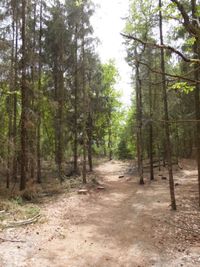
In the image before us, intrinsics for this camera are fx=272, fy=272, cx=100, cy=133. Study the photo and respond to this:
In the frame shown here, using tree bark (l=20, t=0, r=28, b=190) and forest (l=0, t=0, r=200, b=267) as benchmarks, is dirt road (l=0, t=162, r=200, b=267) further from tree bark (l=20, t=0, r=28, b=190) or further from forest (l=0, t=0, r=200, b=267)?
tree bark (l=20, t=0, r=28, b=190)

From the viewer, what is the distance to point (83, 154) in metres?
17.2

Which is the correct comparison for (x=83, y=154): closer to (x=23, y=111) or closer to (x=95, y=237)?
(x=23, y=111)

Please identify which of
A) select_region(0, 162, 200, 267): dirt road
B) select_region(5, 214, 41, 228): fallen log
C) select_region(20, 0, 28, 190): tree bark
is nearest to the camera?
select_region(0, 162, 200, 267): dirt road

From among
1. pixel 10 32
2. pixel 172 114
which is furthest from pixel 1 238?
pixel 172 114

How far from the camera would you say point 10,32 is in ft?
53.2

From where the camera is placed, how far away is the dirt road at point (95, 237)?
22.4ft

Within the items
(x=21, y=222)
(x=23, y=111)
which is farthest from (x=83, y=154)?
(x=21, y=222)

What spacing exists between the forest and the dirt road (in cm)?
3

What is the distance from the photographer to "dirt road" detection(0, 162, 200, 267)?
6840mm

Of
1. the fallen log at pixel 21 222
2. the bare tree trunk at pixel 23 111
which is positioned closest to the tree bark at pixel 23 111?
the bare tree trunk at pixel 23 111

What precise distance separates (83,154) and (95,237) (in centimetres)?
873

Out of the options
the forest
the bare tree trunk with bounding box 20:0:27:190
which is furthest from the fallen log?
the bare tree trunk with bounding box 20:0:27:190

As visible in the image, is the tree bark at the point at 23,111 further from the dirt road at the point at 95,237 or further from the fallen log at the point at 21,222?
the fallen log at the point at 21,222

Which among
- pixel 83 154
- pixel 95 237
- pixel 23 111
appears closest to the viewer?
pixel 95 237
